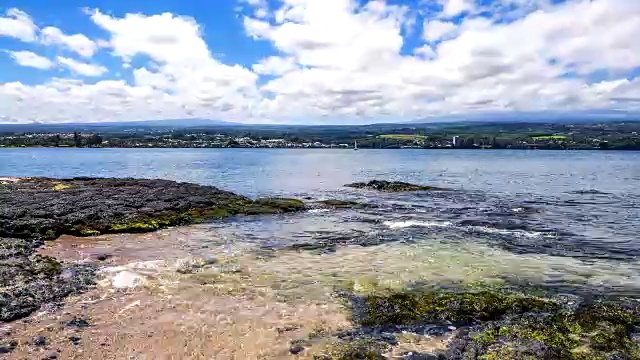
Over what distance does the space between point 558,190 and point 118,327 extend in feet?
196

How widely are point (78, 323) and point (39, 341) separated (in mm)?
1346

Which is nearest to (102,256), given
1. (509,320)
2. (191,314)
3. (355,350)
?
(191,314)

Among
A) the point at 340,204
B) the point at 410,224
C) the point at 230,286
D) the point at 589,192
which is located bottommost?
the point at 589,192

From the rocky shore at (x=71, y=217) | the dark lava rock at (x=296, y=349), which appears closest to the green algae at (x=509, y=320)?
the dark lava rock at (x=296, y=349)

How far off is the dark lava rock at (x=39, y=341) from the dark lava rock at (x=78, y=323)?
97 cm

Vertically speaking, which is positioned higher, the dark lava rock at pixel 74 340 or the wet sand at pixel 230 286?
the dark lava rock at pixel 74 340

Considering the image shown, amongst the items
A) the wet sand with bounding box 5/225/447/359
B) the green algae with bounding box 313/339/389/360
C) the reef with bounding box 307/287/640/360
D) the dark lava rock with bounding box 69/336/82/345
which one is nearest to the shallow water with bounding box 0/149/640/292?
the wet sand with bounding box 5/225/447/359

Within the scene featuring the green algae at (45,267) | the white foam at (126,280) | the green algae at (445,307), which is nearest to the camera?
the green algae at (445,307)

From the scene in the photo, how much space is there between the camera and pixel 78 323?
13.5 m

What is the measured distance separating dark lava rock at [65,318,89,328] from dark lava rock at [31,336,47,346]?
0.97m

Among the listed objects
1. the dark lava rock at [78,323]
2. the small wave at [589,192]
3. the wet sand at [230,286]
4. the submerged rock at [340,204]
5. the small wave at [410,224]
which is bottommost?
the small wave at [589,192]

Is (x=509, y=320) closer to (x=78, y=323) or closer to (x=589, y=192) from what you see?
(x=78, y=323)

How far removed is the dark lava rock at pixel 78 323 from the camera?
525 inches

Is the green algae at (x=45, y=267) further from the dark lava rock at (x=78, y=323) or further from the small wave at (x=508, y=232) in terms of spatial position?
the small wave at (x=508, y=232)
